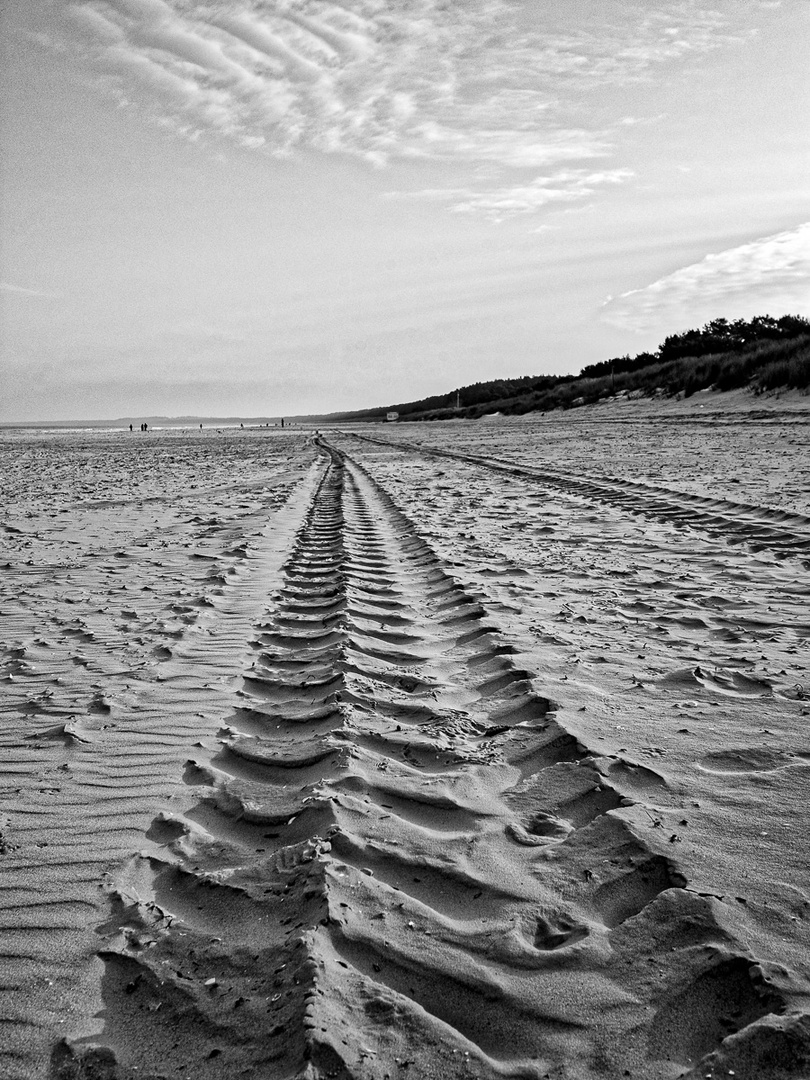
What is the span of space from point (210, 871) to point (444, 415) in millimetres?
60508

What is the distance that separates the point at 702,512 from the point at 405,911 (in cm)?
643

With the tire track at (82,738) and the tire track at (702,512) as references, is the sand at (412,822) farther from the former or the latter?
the tire track at (702,512)

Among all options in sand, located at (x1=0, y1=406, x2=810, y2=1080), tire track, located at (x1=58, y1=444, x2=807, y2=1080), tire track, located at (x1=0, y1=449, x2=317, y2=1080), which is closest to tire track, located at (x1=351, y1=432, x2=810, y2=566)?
sand, located at (x1=0, y1=406, x2=810, y2=1080)

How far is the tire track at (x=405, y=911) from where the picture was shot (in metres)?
1.55

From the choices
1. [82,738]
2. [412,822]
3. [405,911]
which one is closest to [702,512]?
[412,822]

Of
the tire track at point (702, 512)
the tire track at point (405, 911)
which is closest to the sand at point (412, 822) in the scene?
the tire track at point (405, 911)

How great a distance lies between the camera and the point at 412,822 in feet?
7.74

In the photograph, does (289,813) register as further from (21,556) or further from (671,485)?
(671,485)

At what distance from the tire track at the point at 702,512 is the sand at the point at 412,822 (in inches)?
18.0

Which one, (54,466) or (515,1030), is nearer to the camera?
(515,1030)

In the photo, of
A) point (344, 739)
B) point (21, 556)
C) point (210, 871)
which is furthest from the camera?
point (21, 556)

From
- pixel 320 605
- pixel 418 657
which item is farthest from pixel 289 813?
pixel 320 605

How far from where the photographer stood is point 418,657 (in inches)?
152

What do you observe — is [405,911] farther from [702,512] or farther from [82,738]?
[702,512]
